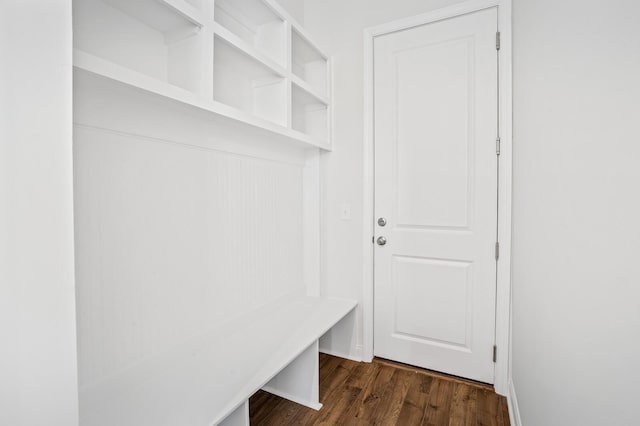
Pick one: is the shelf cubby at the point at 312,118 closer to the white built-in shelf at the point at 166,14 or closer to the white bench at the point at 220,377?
the white built-in shelf at the point at 166,14

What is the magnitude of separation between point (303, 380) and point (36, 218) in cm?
147

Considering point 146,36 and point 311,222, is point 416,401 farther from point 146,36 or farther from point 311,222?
point 146,36

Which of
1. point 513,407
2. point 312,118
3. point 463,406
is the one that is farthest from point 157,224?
point 513,407

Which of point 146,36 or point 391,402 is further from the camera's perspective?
point 391,402

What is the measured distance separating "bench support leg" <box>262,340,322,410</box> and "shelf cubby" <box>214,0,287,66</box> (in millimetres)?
1569

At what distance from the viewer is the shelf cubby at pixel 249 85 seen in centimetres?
155

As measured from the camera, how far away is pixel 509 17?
1.74 meters

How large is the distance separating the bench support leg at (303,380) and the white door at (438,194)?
2.14 feet

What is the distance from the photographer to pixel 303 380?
171cm

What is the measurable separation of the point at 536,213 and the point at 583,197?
48cm

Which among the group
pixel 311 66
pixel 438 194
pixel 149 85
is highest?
pixel 311 66

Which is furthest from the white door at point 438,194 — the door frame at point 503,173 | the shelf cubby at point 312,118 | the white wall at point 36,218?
the white wall at point 36,218

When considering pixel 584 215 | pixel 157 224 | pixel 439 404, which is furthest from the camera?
pixel 439 404

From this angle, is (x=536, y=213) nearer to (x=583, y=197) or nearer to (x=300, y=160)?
(x=583, y=197)
